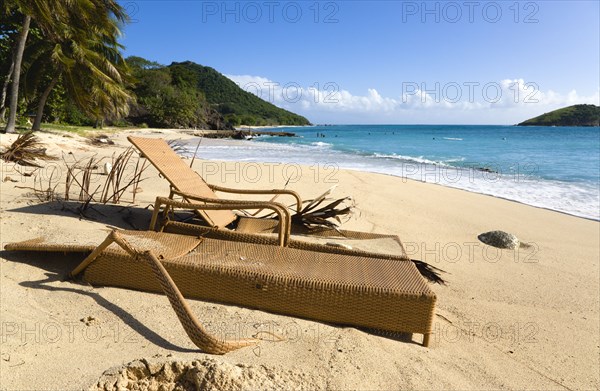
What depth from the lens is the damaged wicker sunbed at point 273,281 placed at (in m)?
2.06

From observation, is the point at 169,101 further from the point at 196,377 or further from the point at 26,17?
the point at 196,377

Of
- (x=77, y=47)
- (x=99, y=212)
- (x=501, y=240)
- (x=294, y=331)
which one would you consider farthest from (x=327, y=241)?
(x=77, y=47)

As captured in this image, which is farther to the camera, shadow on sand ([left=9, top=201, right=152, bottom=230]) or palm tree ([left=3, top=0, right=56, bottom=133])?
palm tree ([left=3, top=0, right=56, bottom=133])

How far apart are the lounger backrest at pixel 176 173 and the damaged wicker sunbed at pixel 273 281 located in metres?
0.92

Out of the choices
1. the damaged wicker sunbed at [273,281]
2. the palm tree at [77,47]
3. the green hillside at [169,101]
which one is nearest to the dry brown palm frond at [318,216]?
the damaged wicker sunbed at [273,281]

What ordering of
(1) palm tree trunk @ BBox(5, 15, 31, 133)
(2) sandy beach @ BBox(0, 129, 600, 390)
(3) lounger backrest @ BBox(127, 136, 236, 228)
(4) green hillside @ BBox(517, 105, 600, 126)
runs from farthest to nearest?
(4) green hillside @ BBox(517, 105, 600, 126) < (1) palm tree trunk @ BBox(5, 15, 31, 133) < (3) lounger backrest @ BBox(127, 136, 236, 228) < (2) sandy beach @ BBox(0, 129, 600, 390)

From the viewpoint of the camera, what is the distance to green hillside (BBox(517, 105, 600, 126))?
8550 centimetres

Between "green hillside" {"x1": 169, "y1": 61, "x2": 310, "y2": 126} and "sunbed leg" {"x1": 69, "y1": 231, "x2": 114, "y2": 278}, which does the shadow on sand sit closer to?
"sunbed leg" {"x1": 69, "y1": 231, "x2": 114, "y2": 278}

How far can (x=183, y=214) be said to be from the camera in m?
3.89

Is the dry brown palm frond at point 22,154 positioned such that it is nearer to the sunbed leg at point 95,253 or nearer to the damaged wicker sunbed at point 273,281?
the damaged wicker sunbed at point 273,281

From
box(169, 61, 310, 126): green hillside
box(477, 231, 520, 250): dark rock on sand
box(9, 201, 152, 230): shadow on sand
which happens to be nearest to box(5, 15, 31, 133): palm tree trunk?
box(9, 201, 152, 230): shadow on sand

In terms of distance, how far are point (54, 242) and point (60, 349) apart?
1091mm

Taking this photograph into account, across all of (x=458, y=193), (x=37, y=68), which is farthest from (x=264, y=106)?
(x=458, y=193)

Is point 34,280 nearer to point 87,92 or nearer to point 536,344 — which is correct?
point 536,344
